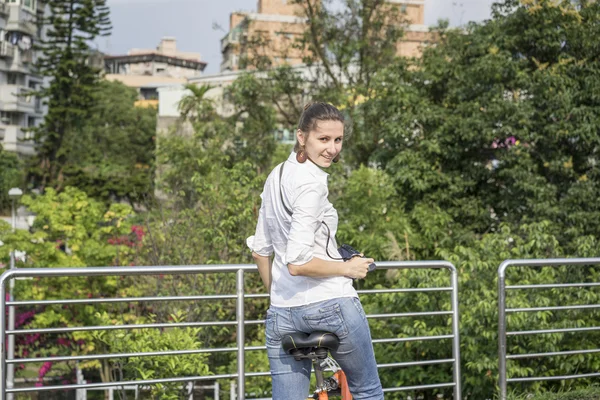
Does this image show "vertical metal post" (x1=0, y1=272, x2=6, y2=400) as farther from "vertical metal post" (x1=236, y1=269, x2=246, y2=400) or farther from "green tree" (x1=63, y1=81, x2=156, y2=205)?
"green tree" (x1=63, y1=81, x2=156, y2=205)

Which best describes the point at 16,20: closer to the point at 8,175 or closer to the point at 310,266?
the point at 8,175

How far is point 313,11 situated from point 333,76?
1.76 m

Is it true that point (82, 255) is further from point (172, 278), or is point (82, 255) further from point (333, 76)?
point (333, 76)

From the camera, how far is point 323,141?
3.24 metres

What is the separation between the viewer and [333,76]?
24.5m

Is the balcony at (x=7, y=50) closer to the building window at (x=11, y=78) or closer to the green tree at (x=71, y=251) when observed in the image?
the building window at (x=11, y=78)

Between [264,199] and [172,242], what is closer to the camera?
[264,199]

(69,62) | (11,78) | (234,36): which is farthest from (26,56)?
(69,62)

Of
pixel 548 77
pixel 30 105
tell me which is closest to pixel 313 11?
pixel 548 77

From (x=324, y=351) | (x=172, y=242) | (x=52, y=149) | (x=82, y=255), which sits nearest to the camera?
(x=324, y=351)

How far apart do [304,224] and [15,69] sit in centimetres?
5782

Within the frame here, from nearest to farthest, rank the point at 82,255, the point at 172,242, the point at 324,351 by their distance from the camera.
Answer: the point at 324,351 → the point at 172,242 → the point at 82,255

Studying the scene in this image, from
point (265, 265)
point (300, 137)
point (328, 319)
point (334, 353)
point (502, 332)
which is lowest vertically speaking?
point (502, 332)

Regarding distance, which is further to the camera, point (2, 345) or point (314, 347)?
point (2, 345)
